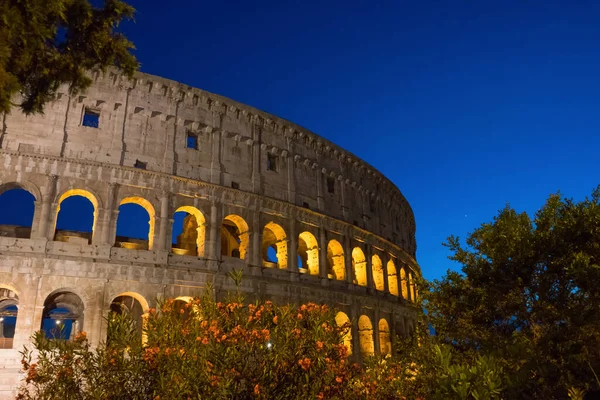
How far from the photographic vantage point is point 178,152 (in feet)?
76.1

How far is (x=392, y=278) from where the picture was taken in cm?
3403

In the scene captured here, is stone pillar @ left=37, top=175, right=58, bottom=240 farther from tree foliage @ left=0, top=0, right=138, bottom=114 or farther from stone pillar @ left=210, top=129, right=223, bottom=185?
tree foliage @ left=0, top=0, right=138, bottom=114

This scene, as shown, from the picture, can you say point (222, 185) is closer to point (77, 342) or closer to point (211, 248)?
point (211, 248)

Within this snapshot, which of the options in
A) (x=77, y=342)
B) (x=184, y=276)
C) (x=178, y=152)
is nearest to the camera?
(x=77, y=342)

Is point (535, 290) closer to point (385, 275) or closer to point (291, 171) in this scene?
point (291, 171)

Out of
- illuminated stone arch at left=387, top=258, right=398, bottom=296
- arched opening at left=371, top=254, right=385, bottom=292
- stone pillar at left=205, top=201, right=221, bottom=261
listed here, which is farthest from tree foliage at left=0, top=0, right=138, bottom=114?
illuminated stone arch at left=387, top=258, right=398, bottom=296

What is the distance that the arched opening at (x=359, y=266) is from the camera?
99.0ft

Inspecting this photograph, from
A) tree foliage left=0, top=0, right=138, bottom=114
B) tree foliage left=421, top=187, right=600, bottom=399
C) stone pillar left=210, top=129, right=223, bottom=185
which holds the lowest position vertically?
tree foliage left=421, top=187, right=600, bottom=399

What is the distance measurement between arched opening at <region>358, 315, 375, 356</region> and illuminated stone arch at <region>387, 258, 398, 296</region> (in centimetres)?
509

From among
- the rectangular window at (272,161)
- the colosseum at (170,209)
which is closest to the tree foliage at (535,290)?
the colosseum at (170,209)

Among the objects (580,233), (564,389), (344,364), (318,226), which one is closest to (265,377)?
(344,364)

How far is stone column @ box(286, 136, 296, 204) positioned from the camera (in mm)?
26781

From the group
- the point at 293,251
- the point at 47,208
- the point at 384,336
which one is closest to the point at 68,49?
the point at 47,208

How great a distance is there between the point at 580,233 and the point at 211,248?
14.2m
